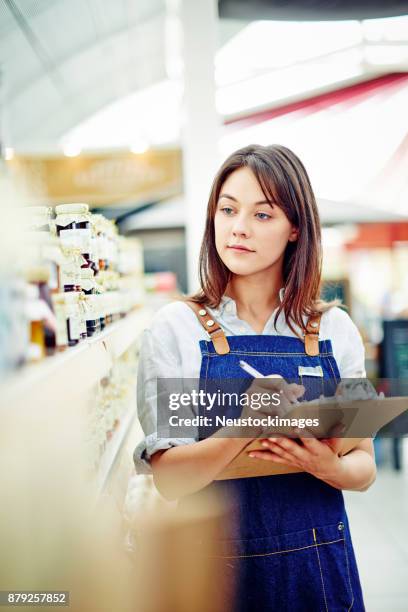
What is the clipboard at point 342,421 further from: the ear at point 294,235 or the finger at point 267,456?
the ear at point 294,235

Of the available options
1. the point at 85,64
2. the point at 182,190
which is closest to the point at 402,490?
the point at 182,190

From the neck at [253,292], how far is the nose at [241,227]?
0.48 ft

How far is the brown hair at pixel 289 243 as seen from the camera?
134 cm

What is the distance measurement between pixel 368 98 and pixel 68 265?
3524 millimetres

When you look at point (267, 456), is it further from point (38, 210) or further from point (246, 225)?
point (38, 210)

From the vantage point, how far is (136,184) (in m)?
2.81

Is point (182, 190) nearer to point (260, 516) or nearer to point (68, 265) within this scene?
point (68, 265)

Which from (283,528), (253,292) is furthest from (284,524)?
(253,292)

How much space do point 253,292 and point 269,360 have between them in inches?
7.4

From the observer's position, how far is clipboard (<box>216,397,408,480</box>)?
107 centimetres

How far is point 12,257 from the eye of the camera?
83 cm

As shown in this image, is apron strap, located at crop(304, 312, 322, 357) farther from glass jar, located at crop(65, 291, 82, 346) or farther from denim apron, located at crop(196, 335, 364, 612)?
glass jar, located at crop(65, 291, 82, 346)

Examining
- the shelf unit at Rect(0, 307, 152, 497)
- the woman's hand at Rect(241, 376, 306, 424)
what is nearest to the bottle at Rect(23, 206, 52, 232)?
the shelf unit at Rect(0, 307, 152, 497)

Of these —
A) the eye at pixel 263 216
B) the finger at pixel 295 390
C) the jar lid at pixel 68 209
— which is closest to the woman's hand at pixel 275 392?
the finger at pixel 295 390
